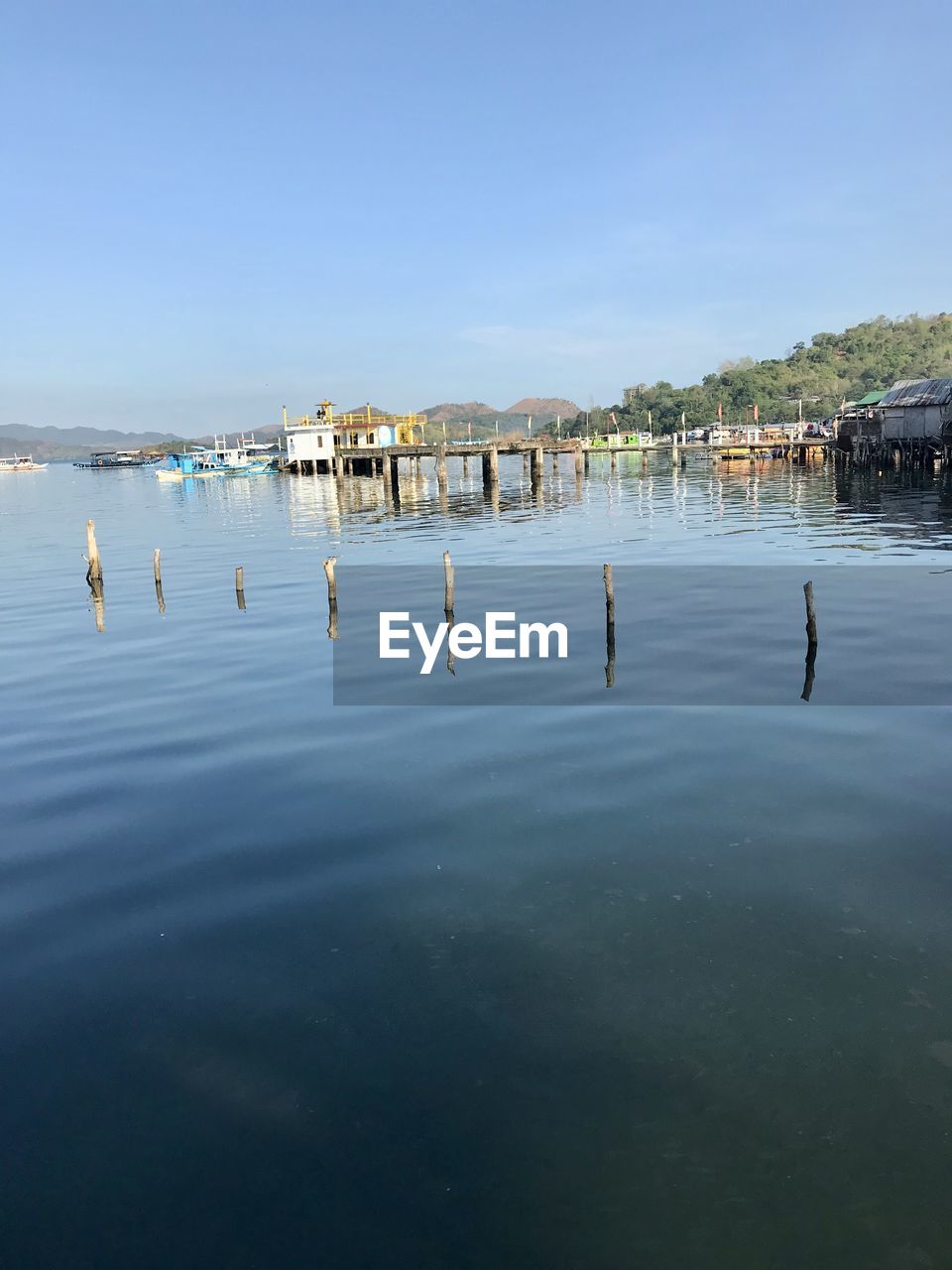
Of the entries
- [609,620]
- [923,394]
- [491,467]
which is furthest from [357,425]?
[609,620]

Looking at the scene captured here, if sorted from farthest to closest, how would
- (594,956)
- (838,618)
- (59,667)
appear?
(838,618) → (59,667) → (594,956)

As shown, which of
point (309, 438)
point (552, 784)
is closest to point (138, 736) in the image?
point (552, 784)

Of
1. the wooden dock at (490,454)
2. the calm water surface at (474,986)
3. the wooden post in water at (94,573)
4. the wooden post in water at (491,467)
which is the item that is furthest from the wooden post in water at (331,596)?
the wooden post in water at (491,467)

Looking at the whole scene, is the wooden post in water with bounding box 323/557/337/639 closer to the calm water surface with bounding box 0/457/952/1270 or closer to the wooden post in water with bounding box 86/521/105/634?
the calm water surface with bounding box 0/457/952/1270

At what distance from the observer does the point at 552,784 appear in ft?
53.2

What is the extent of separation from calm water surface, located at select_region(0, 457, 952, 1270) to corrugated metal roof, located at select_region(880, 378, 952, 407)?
73020mm

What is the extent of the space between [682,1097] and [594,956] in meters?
2.45

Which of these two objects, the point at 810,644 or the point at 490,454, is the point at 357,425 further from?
the point at 810,644

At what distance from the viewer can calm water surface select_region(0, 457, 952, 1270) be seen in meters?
7.30

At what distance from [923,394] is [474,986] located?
3483 inches

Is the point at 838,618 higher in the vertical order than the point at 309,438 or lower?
lower

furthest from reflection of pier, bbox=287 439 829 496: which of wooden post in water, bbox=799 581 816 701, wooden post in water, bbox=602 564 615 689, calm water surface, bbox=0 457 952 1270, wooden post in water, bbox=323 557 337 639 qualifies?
calm water surface, bbox=0 457 952 1270

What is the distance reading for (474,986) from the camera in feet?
33.7

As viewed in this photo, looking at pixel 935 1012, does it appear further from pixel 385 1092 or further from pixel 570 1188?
A: pixel 385 1092
